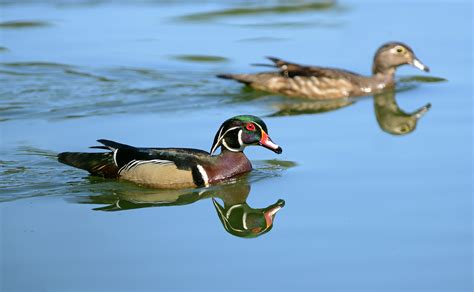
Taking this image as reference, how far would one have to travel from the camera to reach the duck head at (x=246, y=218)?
1017 centimetres

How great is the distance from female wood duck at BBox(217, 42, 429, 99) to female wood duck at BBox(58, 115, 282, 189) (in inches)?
163

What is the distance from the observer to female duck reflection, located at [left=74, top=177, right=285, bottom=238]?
10336mm

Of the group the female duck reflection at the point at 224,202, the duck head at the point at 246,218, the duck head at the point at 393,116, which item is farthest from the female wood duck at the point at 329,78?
the duck head at the point at 246,218

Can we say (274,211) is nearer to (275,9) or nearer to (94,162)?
(94,162)

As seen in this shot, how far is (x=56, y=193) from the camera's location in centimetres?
1127

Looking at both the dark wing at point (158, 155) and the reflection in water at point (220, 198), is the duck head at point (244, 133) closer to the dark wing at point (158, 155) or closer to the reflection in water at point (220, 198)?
the dark wing at point (158, 155)

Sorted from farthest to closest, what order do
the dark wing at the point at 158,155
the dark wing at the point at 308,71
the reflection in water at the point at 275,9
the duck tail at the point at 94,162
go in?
the reflection in water at the point at 275,9, the dark wing at the point at 308,71, the duck tail at the point at 94,162, the dark wing at the point at 158,155

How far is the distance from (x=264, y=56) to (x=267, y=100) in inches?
54.2

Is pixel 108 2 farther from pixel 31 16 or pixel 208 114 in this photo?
pixel 208 114

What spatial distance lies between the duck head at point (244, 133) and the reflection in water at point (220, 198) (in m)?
0.38

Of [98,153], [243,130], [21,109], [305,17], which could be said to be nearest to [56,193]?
[98,153]

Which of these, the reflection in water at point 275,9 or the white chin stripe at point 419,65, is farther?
the reflection in water at point 275,9

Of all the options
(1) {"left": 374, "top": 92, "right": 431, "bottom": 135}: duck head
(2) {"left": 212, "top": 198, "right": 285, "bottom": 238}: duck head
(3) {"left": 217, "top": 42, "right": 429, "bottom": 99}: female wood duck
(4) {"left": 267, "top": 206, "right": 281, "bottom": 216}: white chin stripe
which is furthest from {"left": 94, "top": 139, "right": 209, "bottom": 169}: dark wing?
(3) {"left": 217, "top": 42, "right": 429, "bottom": 99}: female wood duck

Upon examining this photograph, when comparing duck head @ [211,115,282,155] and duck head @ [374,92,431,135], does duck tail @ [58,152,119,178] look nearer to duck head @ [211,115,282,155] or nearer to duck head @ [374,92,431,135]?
duck head @ [211,115,282,155]
